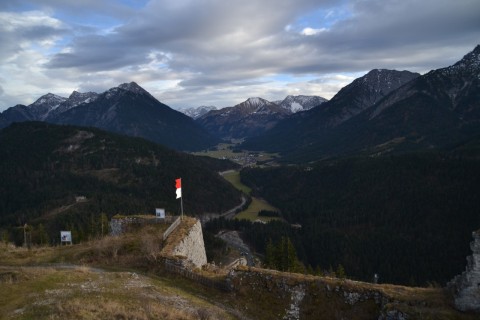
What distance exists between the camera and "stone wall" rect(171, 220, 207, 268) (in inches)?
1531

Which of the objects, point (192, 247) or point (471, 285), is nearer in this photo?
point (471, 285)

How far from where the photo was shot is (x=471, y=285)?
22062 mm

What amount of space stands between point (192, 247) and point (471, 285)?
28.8m

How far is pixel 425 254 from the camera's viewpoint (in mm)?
152750

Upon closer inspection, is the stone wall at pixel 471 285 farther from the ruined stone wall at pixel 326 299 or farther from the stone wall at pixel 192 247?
the stone wall at pixel 192 247

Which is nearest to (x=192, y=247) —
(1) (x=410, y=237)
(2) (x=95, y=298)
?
(2) (x=95, y=298)

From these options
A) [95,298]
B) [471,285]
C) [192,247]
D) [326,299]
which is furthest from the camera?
[192,247]

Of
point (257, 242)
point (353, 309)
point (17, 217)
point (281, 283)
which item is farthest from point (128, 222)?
point (17, 217)

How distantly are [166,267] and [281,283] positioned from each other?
11.6 meters

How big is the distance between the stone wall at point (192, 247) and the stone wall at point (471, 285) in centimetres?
2305

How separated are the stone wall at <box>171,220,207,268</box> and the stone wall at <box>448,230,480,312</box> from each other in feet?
75.6

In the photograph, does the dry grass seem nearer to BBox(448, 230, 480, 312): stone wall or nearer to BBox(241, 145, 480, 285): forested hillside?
BBox(448, 230, 480, 312): stone wall

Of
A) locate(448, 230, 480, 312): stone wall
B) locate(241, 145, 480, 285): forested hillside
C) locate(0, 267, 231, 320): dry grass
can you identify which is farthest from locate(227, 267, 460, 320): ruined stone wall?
locate(241, 145, 480, 285): forested hillside

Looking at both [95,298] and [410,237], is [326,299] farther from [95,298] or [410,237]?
[410,237]
